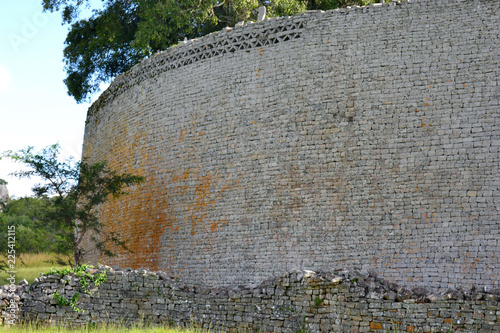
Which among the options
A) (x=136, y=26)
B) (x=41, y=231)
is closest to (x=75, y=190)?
(x=41, y=231)

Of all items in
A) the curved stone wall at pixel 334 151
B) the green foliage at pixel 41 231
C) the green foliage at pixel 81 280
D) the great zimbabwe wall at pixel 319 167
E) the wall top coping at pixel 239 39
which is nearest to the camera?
the green foliage at pixel 81 280

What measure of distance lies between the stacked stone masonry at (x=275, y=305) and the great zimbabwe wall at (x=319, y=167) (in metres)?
0.03

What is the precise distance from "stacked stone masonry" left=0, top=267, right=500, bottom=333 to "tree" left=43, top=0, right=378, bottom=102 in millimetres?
12434

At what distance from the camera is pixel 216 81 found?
16781 millimetres

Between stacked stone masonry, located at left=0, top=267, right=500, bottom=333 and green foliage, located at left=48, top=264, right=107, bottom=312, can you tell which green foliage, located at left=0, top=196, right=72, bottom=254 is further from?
stacked stone masonry, located at left=0, top=267, right=500, bottom=333

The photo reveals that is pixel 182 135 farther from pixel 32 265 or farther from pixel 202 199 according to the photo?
pixel 32 265

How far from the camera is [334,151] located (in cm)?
1456

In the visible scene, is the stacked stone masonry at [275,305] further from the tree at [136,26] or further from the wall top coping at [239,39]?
the tree at [136,26]

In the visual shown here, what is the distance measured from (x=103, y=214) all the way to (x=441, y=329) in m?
12.8

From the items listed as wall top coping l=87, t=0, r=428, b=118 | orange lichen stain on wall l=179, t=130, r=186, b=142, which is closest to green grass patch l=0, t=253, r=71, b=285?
wall top coping l=87, t=0, r=428, b=118

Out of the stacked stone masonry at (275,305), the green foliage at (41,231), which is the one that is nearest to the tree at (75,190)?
the green foliage at (41,231)

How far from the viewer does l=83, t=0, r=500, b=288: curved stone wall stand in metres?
13.3

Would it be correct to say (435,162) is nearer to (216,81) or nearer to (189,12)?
(216,81)

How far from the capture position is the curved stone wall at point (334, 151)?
13297 millimetres
